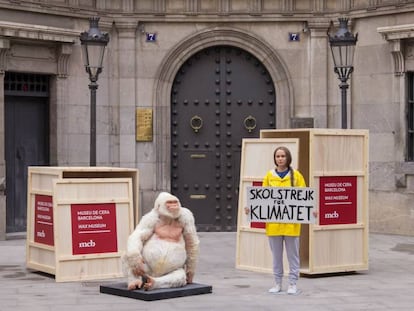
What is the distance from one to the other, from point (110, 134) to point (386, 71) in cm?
534

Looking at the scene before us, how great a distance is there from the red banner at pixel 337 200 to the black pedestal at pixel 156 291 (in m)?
2.43

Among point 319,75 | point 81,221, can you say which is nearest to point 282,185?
point 81,221

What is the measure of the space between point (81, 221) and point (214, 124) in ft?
24.9

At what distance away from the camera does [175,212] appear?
37.1 ft

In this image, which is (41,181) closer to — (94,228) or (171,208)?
(94,228)

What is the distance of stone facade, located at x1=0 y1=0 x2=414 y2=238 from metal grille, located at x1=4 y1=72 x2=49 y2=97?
0.22 metres

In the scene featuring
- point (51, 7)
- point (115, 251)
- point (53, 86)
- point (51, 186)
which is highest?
point (51, 7)

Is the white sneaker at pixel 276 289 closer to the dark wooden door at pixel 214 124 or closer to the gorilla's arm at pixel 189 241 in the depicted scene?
the gorilla's arm at pixel 189 241

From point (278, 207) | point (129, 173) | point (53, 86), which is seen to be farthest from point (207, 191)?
point (278, 207)

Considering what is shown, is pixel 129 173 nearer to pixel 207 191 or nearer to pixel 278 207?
pixel 278 207

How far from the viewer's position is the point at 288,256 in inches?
459

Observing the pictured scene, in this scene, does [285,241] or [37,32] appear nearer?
[285,241]

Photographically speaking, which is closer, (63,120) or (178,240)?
(178,240)

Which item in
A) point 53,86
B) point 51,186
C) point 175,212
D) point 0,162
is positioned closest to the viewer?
point 175,212
